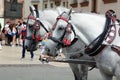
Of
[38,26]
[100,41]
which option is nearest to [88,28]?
[100,41]

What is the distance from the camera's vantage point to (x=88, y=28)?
5.71m

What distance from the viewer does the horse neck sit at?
5.69 metres

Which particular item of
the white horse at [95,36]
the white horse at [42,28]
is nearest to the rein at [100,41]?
the white horse at [95,36]

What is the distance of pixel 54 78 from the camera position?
40.1ft

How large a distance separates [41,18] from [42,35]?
312 mm

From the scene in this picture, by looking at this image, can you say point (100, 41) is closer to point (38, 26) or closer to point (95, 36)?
point (95, 36)

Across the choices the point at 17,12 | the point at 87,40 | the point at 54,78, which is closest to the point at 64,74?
the point at 54,78

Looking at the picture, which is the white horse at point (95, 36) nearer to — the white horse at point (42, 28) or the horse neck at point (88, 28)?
the horse neck at point (88, 28)

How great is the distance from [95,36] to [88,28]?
0.49ft

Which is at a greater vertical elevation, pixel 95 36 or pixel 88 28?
pixel 88 28

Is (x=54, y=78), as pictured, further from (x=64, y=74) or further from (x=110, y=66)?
(x=110, y=66)

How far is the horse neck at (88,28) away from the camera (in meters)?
5.69

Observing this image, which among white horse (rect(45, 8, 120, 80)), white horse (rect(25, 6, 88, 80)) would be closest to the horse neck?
white horse (rect(45, 8, 120, 80))

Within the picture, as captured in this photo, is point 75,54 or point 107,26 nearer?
point 107,26
